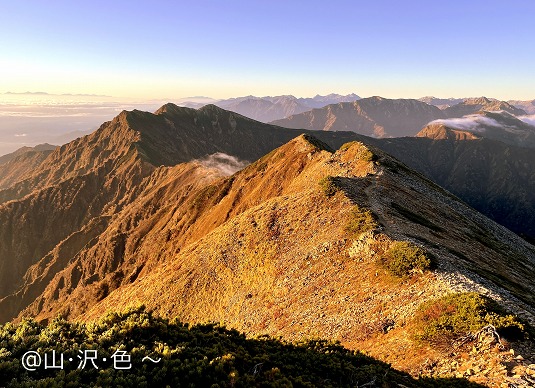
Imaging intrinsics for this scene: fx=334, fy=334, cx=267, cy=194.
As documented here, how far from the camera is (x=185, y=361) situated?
45.3 feet

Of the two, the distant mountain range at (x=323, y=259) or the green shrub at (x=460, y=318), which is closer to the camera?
the green shrub at (x=460, y=318)

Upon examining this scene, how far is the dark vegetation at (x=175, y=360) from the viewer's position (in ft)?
42.1

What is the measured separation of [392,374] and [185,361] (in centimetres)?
1195

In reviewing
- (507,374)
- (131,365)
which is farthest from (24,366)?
(507,374)

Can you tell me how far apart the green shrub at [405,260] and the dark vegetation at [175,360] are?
1215 cm

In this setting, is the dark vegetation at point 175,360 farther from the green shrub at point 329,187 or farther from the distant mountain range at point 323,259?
the green shrub at point 329,187

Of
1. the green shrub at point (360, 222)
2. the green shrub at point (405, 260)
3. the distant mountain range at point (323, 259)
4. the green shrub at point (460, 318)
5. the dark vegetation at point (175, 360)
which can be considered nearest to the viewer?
the dark vegetation at point (175, 360)

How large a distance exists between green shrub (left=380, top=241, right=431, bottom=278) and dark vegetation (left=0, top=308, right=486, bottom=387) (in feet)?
39.9

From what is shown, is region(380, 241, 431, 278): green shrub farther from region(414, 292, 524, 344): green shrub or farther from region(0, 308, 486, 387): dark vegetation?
region(0, 308, 486, 387): dark vegetation

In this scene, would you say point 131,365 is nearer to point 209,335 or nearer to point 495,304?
point 209,335

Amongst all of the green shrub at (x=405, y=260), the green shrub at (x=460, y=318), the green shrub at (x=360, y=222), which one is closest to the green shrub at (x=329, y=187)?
the green shrub at (x=360, y=222)

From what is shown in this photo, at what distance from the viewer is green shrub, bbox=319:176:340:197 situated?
5012cm

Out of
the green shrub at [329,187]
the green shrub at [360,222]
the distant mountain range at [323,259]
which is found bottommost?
the distant mountain range at [323,259]

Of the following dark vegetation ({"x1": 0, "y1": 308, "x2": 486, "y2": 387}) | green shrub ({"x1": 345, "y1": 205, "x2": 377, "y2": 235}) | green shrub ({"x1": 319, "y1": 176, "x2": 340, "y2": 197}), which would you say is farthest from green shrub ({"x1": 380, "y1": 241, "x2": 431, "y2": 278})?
green shrub ({"x1": 319, "y1": 176, "x2": 340, "y2": 197})
